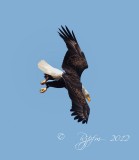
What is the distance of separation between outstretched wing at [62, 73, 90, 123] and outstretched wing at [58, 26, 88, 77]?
72cm

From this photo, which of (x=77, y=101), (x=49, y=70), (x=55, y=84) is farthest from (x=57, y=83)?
(x=77, y=101)

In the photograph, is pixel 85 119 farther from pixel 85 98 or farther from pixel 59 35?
pixel 59 35

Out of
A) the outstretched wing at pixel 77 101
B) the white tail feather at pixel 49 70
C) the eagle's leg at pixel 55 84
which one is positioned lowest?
the outstretched wing at pixel 77 101

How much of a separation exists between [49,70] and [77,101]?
4.58 feet

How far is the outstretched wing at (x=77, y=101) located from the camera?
2180 centimetres

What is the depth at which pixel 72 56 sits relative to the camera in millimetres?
23438

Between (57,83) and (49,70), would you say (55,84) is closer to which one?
(57,83)

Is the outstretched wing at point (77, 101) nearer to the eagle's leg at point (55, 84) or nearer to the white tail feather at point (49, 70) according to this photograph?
the eagle's leg at point (55, 84)

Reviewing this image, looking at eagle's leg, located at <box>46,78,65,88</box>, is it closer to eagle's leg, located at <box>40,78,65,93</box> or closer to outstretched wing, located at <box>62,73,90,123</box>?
eagle's leg, located at <box>40,78,65,93</box>

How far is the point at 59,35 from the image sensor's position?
2347 centimetres

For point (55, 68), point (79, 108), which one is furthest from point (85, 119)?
point (55, 68)

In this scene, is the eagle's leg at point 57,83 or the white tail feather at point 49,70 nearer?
the eagle's leg at point 57,83

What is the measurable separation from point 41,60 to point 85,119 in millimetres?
2212

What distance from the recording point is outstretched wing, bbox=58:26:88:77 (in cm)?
2319
